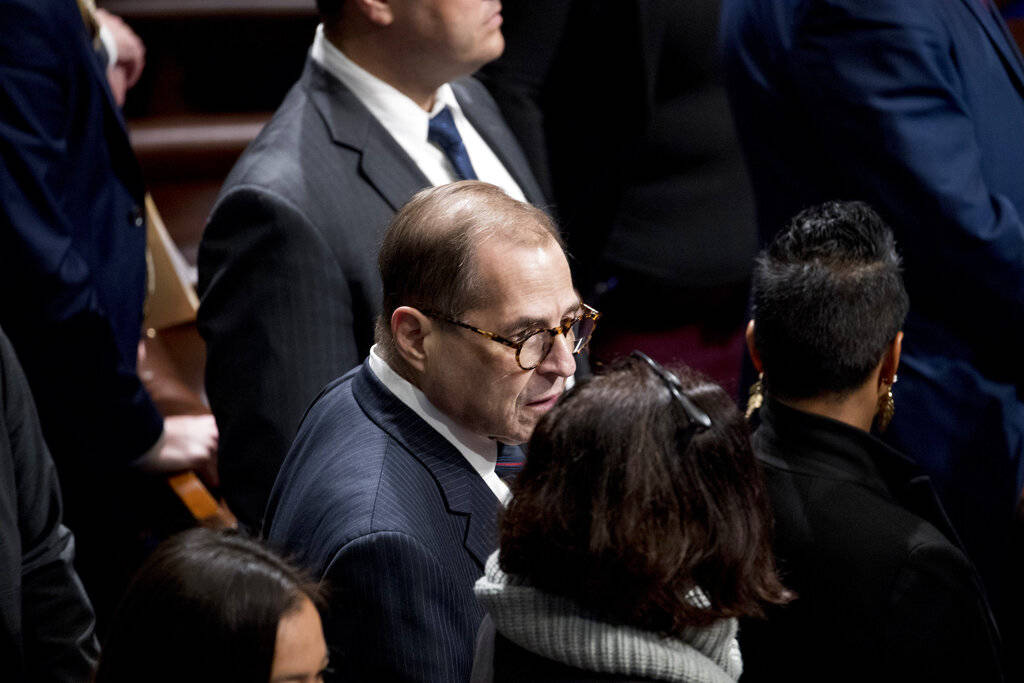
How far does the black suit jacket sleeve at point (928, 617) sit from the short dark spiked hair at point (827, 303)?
0.31 m

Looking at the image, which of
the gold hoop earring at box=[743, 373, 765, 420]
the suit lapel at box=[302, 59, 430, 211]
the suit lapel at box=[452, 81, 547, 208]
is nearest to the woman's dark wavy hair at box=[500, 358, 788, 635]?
the gold hoop earring at box=[743, 373, 765, 420]

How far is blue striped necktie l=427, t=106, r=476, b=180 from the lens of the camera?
2.23m

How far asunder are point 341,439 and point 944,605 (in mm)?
757

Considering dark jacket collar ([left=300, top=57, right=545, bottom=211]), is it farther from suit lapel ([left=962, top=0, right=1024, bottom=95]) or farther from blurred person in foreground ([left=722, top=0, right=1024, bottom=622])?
suit lapel ([left=962, top=0, right=1024, bottom=95])

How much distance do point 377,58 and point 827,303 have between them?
957 mm

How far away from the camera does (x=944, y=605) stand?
1.43 metres

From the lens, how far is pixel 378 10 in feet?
6.97

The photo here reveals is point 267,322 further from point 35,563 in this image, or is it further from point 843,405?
point 843,405

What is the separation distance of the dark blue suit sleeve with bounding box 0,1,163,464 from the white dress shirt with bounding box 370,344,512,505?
2.69ft

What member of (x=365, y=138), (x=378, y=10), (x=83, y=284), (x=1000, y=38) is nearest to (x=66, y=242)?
(x=83, y=284)

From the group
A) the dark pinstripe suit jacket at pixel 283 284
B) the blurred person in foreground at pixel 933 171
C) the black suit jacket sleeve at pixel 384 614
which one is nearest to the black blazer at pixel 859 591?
the black suit jacket sleeve at pixel 384 614

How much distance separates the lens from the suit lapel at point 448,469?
4.79 feet

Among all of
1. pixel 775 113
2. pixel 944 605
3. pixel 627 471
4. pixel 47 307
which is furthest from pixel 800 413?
pixel 47 307

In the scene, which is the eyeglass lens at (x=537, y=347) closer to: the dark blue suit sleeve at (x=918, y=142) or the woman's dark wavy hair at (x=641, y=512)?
the woman's dark wavy hair at (x=641, y=512)
